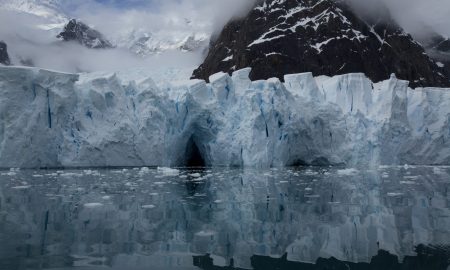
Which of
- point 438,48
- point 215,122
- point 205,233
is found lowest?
point 205,233

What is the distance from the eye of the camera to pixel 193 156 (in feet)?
81.0

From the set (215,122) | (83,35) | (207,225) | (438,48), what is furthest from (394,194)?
(83,35)

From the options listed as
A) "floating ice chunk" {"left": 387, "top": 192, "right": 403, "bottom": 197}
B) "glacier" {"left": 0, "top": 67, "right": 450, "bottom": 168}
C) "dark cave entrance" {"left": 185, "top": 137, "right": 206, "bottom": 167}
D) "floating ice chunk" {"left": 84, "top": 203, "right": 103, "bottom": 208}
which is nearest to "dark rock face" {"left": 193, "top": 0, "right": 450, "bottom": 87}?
"dark cave entrance" {"left": 185, "top": 137, "right": 206, "bottom": 167}

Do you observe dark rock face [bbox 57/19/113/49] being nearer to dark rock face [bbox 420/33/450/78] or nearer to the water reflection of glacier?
dark rock face [bbox 420/33/450/78]

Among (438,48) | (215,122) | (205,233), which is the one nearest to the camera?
(205,233)

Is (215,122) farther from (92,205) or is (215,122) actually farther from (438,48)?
(438,48)

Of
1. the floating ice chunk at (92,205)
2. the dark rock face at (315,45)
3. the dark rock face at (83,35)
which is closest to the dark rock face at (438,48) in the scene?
the dark rock face at (315,45)

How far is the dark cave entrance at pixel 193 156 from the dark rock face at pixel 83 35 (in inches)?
4725

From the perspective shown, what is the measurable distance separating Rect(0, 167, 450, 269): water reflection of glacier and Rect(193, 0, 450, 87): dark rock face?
40331 mm

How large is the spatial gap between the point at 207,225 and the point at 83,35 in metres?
145

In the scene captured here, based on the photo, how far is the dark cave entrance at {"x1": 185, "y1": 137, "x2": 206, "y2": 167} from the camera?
2328cm

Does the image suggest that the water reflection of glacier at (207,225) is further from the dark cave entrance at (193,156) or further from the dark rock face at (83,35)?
the dark rock face at (83,35)

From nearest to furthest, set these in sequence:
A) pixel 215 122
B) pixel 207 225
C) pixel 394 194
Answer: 1. pixel 207 225
2. pixel 394 194
3. pixel 215 122

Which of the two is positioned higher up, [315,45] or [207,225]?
[315,45]
